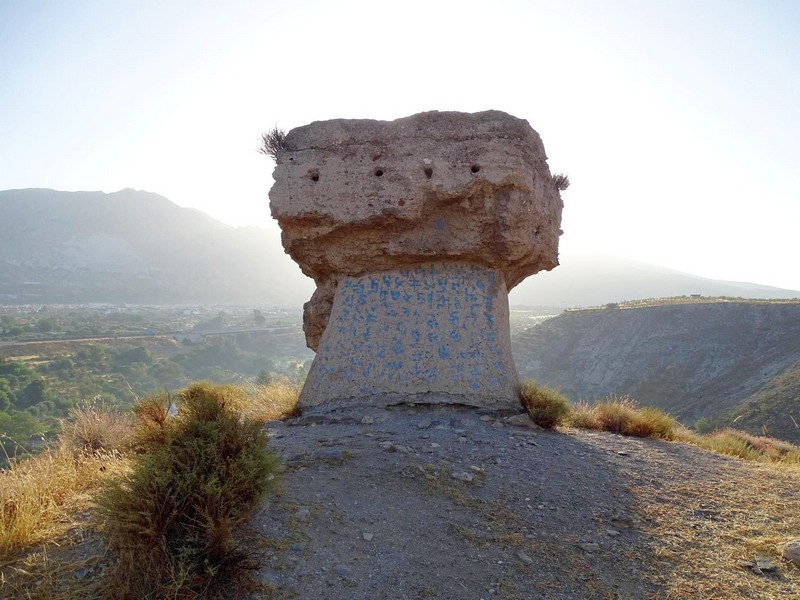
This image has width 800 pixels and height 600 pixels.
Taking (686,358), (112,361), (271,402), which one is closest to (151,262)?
(112,361)

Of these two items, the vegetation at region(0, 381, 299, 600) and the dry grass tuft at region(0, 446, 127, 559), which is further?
the dry grass tuft at region(0, 446, 127, 559)

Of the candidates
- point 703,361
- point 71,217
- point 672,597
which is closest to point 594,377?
point 703,361

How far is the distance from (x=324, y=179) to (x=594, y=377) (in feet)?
87.3

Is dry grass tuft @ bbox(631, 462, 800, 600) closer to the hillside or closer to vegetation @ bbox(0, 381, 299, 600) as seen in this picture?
vegetation @ bbox(0, 381, 299, 600)

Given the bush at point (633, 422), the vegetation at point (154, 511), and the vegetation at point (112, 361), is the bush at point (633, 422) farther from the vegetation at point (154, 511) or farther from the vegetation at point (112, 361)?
the vegetation at point (112, 361)

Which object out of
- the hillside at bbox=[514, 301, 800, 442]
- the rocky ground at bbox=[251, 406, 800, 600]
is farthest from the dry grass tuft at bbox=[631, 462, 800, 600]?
the hillside at bbox=[514, 301, 800, 442]

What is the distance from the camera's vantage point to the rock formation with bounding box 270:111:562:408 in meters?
6.18

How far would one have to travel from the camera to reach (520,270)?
7.27 m

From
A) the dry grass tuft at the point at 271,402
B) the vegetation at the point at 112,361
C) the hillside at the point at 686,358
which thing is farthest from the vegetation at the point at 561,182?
the hillside at the point at 686,358

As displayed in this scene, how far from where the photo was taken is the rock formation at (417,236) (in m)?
6.18

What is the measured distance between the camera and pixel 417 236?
254 inches

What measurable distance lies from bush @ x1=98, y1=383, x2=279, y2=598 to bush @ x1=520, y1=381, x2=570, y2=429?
3608mm

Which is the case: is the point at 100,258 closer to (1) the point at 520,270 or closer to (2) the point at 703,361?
(2) the point at 703,361

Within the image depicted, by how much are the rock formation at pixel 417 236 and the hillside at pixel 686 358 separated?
1369cm
